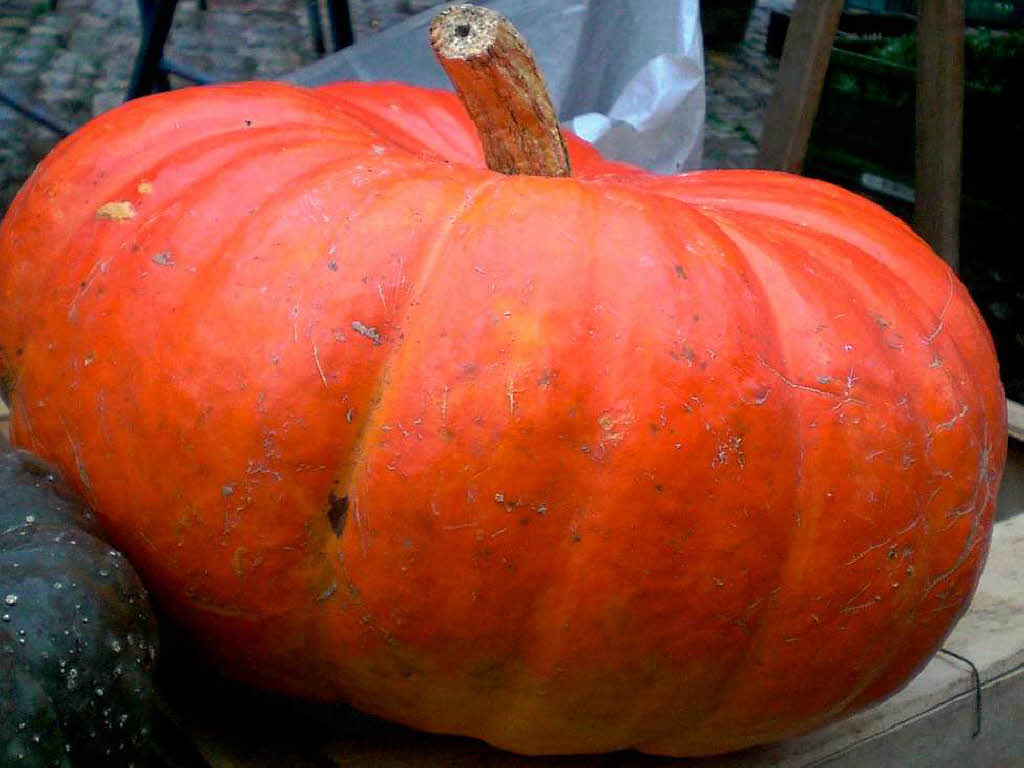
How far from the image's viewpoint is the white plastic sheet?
7.54 ft

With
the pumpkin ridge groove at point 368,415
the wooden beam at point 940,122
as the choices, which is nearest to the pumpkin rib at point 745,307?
the pumpkin ridge groove at point 368,415

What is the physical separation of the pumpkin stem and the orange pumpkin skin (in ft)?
0.40

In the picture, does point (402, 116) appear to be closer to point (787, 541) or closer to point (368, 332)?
point (368, 332)

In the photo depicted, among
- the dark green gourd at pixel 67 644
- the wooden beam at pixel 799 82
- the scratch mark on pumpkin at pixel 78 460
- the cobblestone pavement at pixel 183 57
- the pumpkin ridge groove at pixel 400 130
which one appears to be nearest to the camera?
the dark green gourd at pixel 67 644

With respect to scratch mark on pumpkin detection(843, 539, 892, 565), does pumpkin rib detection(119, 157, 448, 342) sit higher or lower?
higher

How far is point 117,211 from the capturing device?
1.16 metres

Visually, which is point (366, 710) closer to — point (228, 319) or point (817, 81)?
point (228, 319)

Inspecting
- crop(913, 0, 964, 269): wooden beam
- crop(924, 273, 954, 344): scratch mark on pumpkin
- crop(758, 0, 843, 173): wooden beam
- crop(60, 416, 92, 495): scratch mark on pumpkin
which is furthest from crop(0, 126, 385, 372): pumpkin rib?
crop(913, 0, 964, 269): wooden beam

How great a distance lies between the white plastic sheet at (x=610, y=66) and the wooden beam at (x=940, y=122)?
1.45ft

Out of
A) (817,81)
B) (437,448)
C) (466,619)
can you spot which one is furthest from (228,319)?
(817,81)

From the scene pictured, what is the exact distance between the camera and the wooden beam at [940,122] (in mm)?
2242

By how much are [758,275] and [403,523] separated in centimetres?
42

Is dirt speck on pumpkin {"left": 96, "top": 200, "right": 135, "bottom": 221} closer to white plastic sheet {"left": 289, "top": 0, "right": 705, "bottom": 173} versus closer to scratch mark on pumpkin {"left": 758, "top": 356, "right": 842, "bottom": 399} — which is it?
scratch mark on pumpkin {"left": 758, "top": 356, "right": 842, "bottom": 399}

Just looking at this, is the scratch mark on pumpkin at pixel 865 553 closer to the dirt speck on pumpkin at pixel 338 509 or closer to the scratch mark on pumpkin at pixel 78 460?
the dirt speck on pumpkin at pixel 338 509
